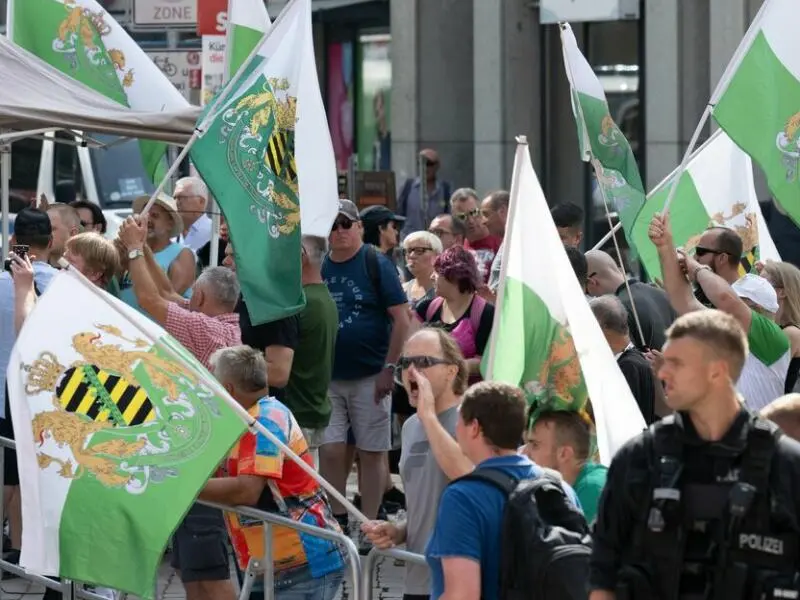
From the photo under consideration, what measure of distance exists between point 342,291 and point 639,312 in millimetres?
1824

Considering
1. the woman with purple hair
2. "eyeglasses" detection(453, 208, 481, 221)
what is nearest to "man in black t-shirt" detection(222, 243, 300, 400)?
the woman with purple hair

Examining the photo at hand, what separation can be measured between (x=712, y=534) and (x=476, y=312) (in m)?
4.68

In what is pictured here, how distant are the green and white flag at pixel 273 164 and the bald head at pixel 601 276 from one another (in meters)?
1.61

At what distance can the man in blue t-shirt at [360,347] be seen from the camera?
10.6m

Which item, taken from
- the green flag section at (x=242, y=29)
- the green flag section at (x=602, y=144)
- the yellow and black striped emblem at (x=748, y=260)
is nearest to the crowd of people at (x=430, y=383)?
the green flag section at (x=602, y=144)

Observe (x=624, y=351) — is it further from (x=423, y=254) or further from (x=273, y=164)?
(x=423, y=254)

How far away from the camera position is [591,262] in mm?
10234

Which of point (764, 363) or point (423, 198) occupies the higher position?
point (423, 198)

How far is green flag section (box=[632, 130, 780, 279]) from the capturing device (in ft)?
34.4

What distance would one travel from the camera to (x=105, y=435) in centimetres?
677

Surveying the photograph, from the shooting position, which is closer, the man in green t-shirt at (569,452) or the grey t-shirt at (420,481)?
the man in green t-shirt at (569,452)

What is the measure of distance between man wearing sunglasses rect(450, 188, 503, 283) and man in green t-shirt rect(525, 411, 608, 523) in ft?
18.0

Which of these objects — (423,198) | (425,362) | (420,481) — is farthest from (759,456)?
(423,198)

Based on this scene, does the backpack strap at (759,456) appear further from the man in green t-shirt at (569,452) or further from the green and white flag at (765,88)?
the green and white flag at (765,88)
